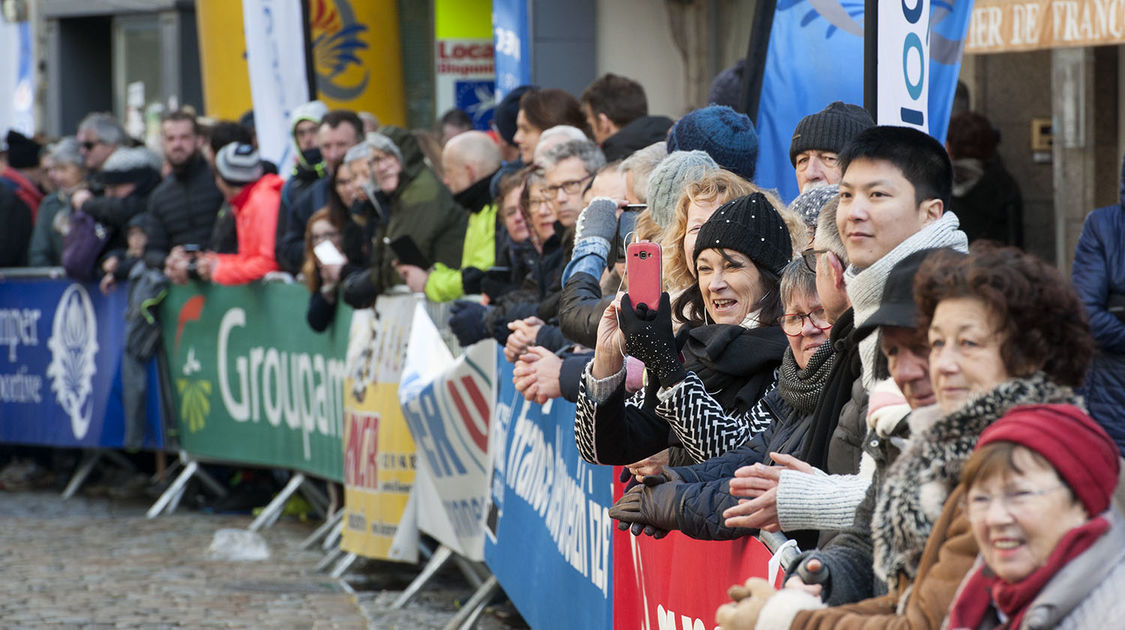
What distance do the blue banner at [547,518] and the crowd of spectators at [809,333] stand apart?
24 cm

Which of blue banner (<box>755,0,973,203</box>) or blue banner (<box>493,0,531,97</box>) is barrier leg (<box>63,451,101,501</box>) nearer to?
blue banner (<box>493,0,531,97</box>)

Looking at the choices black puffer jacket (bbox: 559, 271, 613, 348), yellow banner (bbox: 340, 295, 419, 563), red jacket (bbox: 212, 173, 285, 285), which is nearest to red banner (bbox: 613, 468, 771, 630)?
black puffer jacket (bbox: 559, 271, 613, 348)

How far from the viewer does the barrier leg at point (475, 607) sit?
297 inches

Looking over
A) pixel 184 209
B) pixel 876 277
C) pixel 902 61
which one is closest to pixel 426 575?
pixel 902 61

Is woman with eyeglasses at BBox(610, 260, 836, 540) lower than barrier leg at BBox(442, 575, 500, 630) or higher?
higher

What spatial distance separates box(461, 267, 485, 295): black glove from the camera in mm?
8195

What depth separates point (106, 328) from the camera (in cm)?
1269

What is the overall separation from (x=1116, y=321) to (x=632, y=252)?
11.0 feet

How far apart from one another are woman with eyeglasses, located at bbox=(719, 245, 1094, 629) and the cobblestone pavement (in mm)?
5110

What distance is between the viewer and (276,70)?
1329cm

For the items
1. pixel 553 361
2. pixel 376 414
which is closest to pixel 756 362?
pixel 553 361

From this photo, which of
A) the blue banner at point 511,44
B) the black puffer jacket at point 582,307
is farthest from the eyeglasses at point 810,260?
the blue banner at point 511,44

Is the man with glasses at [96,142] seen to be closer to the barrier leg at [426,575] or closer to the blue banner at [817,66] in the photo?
the barrier leg at [426,575]

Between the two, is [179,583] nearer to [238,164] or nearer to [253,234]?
[253,234]
